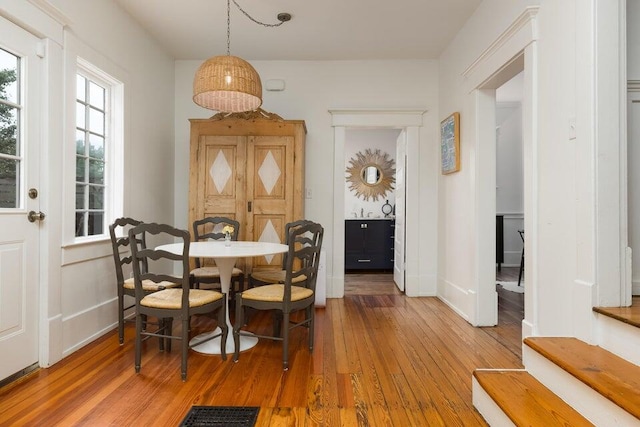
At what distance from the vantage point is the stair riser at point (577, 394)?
1.33 metres

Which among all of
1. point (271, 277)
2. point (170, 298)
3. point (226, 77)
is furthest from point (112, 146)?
point (271, 277)

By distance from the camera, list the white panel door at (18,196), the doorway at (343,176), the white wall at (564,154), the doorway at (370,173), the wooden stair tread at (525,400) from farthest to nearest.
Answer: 1. the doorway at (370,173)
2. the doorway at (343,176)
3. the white panel door at (18,196)
4. the white wall at (564,154)
5. the wooden stair tread at (525,400)

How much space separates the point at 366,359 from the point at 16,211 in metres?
2.43

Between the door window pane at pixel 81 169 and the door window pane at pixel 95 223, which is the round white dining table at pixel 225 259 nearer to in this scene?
the door window pane at pixel 95 223

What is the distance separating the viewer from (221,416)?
1777mm

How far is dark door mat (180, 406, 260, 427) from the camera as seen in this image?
172 cm

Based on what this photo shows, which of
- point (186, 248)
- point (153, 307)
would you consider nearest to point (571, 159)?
point (186, 248)

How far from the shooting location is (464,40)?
3572 millimetres

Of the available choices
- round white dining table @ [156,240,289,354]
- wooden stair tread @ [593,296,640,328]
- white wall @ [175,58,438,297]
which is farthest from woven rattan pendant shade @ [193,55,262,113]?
wooden stair tread @ [593,296,640,328]

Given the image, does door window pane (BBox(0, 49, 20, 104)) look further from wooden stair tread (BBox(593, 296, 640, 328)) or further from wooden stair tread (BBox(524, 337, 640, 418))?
wooden stair tread (BBox(593, 296, 640, 328))

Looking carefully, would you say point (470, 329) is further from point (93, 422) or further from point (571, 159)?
point (93, 422)

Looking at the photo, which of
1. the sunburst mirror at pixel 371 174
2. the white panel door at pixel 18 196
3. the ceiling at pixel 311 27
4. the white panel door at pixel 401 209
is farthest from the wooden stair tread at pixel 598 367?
the sunburst mirror at pixel 371 174

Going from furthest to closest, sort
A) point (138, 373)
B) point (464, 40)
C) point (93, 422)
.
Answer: point (464, 40) → point (138, 373) → point (93, 422)

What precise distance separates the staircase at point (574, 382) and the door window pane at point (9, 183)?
287cm
